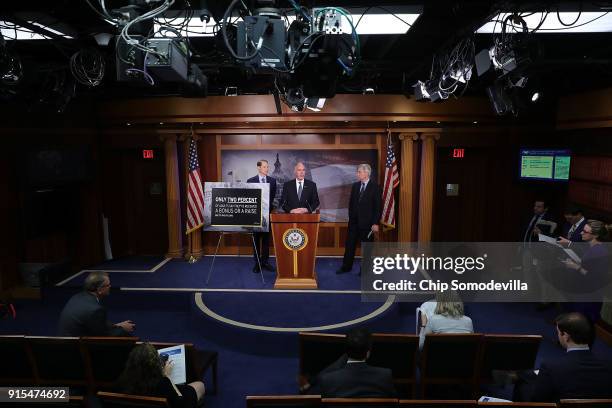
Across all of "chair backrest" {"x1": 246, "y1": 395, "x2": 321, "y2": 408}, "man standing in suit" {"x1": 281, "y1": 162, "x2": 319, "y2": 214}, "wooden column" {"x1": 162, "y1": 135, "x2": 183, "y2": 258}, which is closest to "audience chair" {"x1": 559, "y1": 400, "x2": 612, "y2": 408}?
"chair backrest" {"x1": 246, "y1": 395, "x2": 321, "y2": 408}

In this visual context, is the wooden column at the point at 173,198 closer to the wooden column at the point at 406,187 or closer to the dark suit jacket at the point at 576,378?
the wooden column at the point at 406,187

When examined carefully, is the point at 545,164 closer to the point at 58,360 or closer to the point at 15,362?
the point at 58,360

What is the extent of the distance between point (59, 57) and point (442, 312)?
19.1ft

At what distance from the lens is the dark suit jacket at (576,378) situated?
2.43 metres

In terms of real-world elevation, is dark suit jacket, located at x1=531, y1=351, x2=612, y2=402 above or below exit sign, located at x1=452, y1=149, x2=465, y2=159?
below

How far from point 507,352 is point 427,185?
433 centimetres

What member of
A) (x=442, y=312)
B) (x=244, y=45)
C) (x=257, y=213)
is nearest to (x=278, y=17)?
(x=244, y=45)

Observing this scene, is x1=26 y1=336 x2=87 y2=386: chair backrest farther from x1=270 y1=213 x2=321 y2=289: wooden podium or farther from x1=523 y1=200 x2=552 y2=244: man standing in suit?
x1=523 y1=200 x2=552 y2=244: man standing in suit

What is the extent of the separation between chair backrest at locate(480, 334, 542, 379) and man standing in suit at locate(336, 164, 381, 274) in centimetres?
291

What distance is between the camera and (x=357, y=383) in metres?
2.47

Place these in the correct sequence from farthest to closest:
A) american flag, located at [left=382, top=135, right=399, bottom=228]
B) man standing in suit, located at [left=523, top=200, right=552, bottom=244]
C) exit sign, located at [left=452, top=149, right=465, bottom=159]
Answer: exit sign, located at [left=452, top=149, right=465, bottom=159]
american flag, located at [left=382, top=135, right=399, bottom=228]
man standing in suit, located at [left=523, top=200, right=552, bottom=244]

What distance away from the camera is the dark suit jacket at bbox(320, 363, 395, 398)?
2457 mm

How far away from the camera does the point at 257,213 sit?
5.82 meters

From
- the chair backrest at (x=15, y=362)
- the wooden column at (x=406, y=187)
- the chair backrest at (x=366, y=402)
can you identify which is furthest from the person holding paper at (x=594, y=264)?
the chair backrest at (x=15, y=362)
